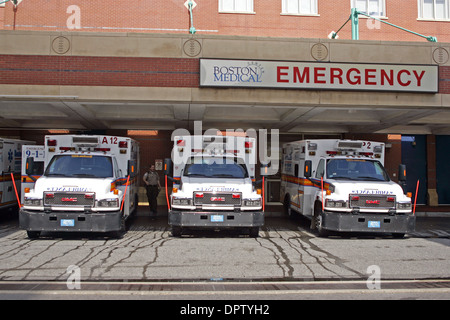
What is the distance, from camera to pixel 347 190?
11047 millimetres

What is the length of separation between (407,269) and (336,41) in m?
7.72

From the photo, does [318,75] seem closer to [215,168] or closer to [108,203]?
[215,168]

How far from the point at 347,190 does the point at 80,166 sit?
7.44 m

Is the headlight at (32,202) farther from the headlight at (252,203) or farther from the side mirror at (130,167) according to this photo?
the headlight at (252,203)

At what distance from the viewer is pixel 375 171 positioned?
39.8 feet

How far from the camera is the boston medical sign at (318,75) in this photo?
1245cm

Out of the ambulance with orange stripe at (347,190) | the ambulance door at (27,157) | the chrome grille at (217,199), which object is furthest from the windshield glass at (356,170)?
the ambulance door at (27,157)

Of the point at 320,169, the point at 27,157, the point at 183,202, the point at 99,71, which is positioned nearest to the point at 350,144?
the point at 320,169

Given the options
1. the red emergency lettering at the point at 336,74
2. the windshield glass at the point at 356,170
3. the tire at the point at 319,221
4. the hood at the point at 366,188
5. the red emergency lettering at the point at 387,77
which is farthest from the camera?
the red emergency lettering at the point at 387,77

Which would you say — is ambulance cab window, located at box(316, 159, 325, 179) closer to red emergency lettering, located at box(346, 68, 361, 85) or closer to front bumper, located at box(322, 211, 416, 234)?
front bumper, located at box(322, 211, 416, 234)

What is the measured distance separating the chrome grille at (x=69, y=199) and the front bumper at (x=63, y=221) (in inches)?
9.0

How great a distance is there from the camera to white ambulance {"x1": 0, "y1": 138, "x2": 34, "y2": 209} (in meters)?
13.9
